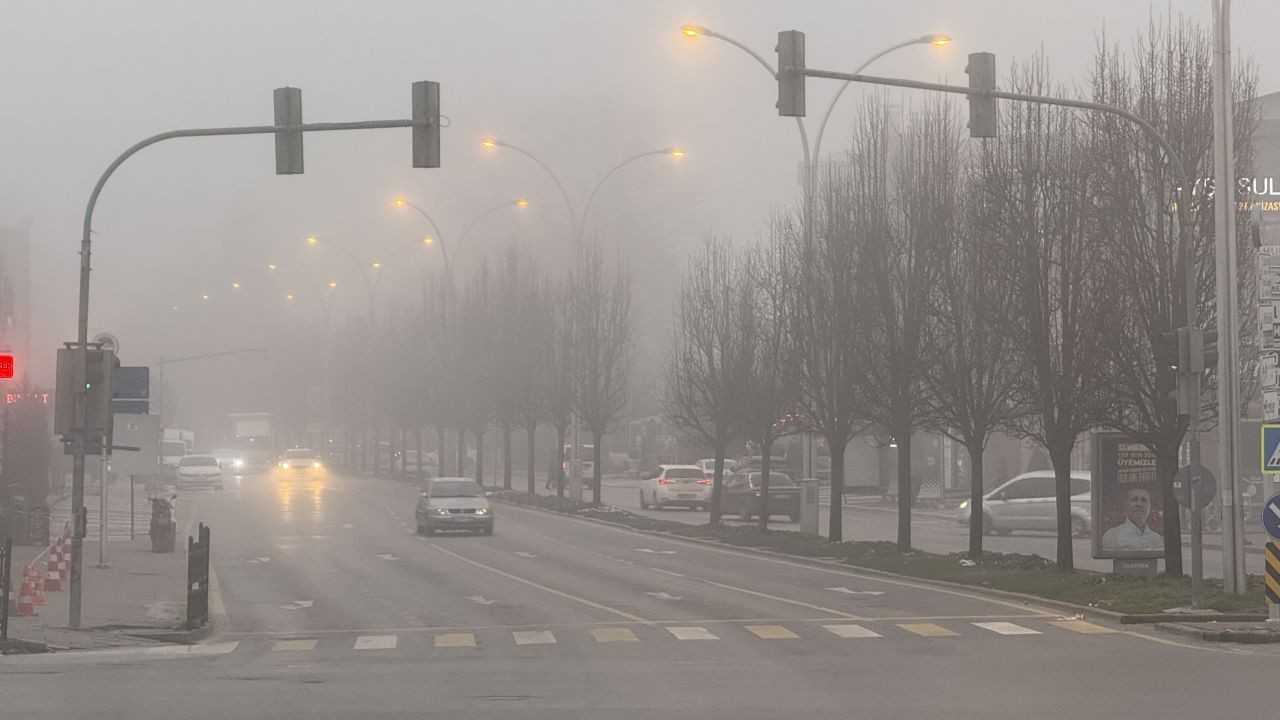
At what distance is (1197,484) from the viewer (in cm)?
2173

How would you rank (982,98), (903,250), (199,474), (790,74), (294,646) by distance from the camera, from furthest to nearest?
(199,474) < (903,250) < (294,646) < (982,98) < (790,74)

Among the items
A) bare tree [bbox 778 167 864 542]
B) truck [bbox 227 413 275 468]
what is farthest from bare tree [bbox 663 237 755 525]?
truck [bbox 227 413 275 468]

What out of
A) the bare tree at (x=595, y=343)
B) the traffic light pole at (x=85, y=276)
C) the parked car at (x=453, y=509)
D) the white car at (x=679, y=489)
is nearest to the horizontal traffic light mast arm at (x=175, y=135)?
the traffic light pole at (x=85, y=276)

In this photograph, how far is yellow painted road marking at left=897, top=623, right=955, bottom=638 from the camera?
19923mm

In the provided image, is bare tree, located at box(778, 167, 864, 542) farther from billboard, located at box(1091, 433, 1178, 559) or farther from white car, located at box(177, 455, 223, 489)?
white car, located at box(177, 455, 223, 489)

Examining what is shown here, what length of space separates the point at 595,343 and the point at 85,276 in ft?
117

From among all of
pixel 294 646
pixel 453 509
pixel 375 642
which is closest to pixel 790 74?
pixel 375 642

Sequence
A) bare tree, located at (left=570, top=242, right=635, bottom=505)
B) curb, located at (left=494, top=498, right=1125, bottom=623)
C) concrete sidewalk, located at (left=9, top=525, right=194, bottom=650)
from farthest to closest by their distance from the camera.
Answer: bare tree, located at (left=570, top=242, right=635, bottom=505) < curb, located at (left=494, top=498, right=1125, bottom=623) < concrete sidewalk, located at (left=9, top=525, right=194, bottom=650)

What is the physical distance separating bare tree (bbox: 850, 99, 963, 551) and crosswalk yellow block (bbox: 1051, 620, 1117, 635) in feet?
33.4

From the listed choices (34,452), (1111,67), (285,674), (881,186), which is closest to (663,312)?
(34,452)

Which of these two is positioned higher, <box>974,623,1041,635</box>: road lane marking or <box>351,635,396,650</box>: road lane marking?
<box>974,623,1041,635</box>: road lane marking

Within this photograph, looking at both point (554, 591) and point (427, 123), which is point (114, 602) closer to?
point (554, 591)

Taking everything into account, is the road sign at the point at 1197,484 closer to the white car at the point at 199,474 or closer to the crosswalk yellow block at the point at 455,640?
the crosswalk yellow block at the point at 455,640

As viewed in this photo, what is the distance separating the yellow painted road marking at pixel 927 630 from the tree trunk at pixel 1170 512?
264 inches
